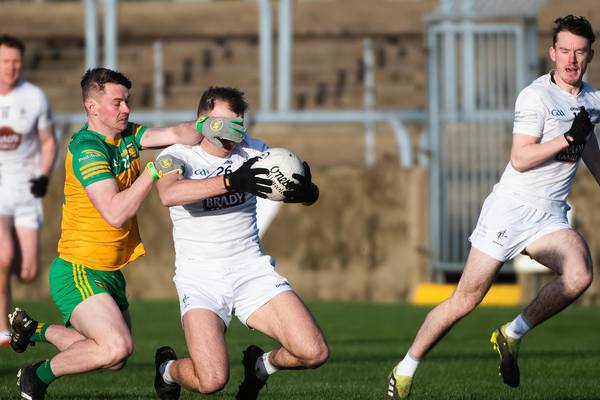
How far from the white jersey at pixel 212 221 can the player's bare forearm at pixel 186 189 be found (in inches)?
11.1

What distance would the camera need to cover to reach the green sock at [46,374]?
27.8ft

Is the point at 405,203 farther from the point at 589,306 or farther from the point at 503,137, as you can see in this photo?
the point at 589,306

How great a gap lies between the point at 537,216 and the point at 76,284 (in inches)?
117

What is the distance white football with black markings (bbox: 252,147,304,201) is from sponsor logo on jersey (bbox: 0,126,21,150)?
16.4 ft

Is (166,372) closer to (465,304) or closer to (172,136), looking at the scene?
(172,136)

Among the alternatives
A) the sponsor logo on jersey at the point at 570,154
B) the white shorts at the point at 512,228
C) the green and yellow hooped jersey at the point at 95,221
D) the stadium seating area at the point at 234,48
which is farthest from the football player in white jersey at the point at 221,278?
the stadium seating area at the point at 234,48

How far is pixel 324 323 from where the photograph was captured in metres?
15.2

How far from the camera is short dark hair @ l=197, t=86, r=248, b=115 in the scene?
8547 millimetres

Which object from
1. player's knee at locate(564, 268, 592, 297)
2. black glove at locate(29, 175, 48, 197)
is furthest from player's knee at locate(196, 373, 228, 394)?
black glove at locate(29, 175, 48, 197)

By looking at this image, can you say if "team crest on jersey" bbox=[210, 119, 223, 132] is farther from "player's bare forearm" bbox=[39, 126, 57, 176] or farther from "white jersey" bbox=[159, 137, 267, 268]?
"player's bare forearm" bbox=[39, 126, 57, 176]

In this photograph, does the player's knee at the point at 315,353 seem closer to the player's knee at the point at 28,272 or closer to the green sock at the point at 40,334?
the green sock at the point at 40,334

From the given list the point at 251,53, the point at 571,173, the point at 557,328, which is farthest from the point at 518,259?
the point at 251,53

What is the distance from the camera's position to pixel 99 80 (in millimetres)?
8586

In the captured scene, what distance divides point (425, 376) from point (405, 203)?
732 cm
